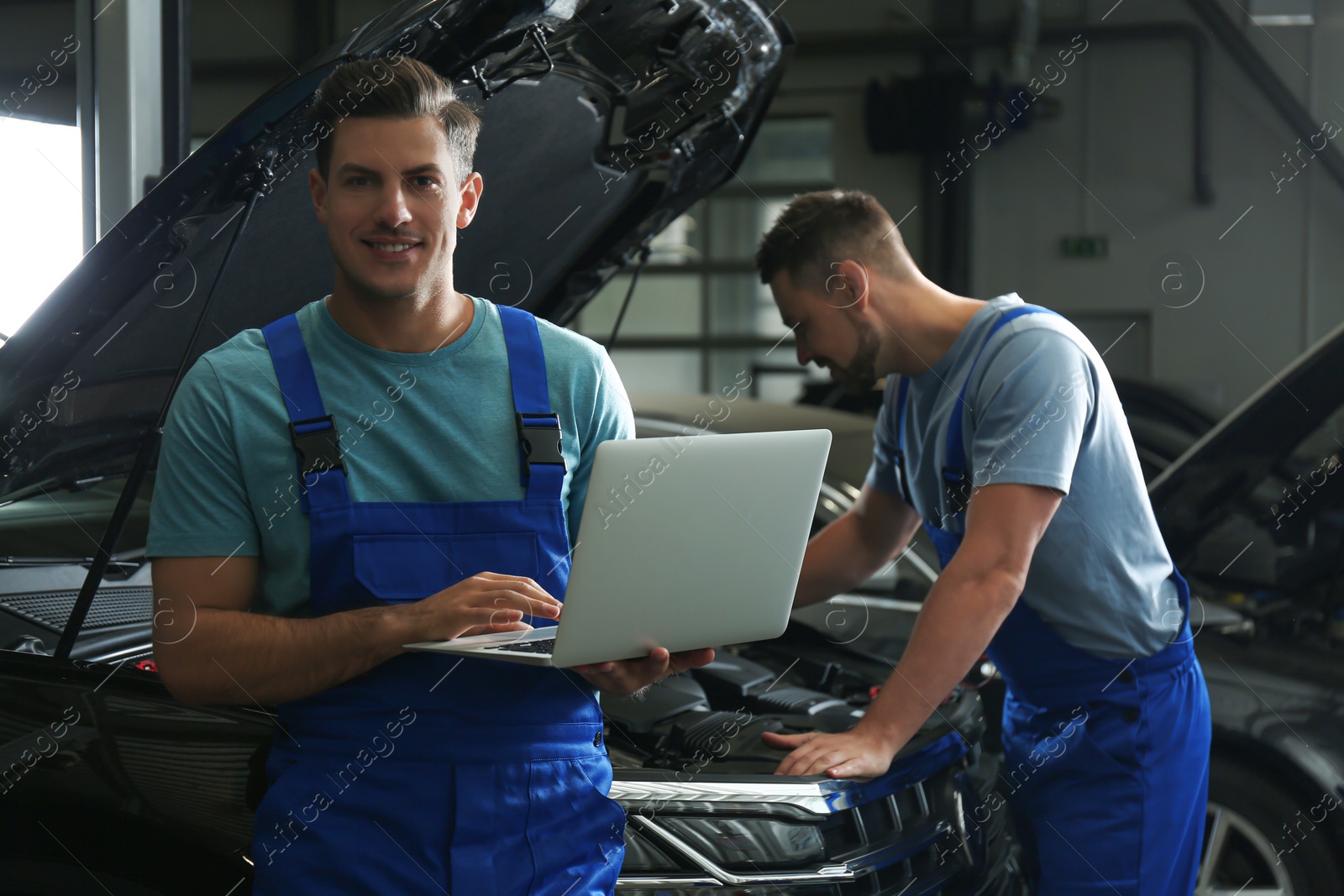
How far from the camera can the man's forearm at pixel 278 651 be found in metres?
1.05

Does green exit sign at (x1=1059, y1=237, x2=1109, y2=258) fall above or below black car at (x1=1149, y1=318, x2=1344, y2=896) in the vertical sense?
above

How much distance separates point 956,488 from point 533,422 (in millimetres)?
835

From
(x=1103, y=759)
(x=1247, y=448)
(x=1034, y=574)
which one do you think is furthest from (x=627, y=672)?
(x=1247, y=448)

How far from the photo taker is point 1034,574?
5.37 feet

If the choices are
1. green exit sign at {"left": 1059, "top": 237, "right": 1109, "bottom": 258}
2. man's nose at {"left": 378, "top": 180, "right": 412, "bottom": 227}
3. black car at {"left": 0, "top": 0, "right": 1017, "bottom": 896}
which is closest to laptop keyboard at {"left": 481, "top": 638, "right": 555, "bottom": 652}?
black car at {"left": 0, "top": 0, "right": 1017, "bottom": 896}

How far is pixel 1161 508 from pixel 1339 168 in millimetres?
6485

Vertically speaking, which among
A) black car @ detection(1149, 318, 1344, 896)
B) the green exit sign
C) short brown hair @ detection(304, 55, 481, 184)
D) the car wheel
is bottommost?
the car wheel

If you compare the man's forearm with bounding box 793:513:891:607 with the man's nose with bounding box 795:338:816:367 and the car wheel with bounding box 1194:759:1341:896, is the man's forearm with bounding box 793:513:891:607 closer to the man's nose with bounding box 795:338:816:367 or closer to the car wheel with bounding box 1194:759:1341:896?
the man's nose with bounding box 795:338:816:367

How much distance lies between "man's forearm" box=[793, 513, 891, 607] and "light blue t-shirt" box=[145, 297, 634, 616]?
2.90 ft

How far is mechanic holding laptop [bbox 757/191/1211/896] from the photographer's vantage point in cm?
150

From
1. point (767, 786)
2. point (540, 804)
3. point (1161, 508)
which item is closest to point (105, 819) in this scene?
point (540, 804)

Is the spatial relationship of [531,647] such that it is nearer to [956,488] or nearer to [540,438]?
[540,438]

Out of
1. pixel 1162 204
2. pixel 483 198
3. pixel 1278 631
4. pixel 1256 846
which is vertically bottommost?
pixel 1256 846

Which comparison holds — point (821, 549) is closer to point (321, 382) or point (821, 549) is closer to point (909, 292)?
point (909, 292)
